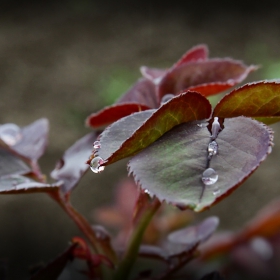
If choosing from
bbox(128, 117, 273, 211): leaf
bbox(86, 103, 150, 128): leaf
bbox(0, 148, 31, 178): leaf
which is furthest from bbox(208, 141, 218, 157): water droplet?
bbox(0, 148, 31, 178): leaf

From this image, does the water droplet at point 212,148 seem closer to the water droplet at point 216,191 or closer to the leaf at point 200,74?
the water droplet at point 216,191

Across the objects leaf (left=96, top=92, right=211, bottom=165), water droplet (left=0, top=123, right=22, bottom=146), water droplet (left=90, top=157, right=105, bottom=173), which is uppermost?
leaf (left=96, top=92, right=211, bottom=165)

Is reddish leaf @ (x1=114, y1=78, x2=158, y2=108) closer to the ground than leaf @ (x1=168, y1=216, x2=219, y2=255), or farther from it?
farther from it

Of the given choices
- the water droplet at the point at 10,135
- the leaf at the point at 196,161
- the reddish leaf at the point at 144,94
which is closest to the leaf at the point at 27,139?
the water droplet at the point at 10,135

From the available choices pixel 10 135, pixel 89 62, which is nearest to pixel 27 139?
pixel 10 135

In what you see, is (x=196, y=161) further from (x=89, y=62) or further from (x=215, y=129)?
(x=89, y=62)

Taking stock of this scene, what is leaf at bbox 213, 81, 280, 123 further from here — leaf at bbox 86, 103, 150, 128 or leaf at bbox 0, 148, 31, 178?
leaf at bbox 0, 148, 31, 178

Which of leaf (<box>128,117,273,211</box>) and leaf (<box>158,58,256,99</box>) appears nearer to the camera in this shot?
leaf (<box>128,117,273,211</box>)
